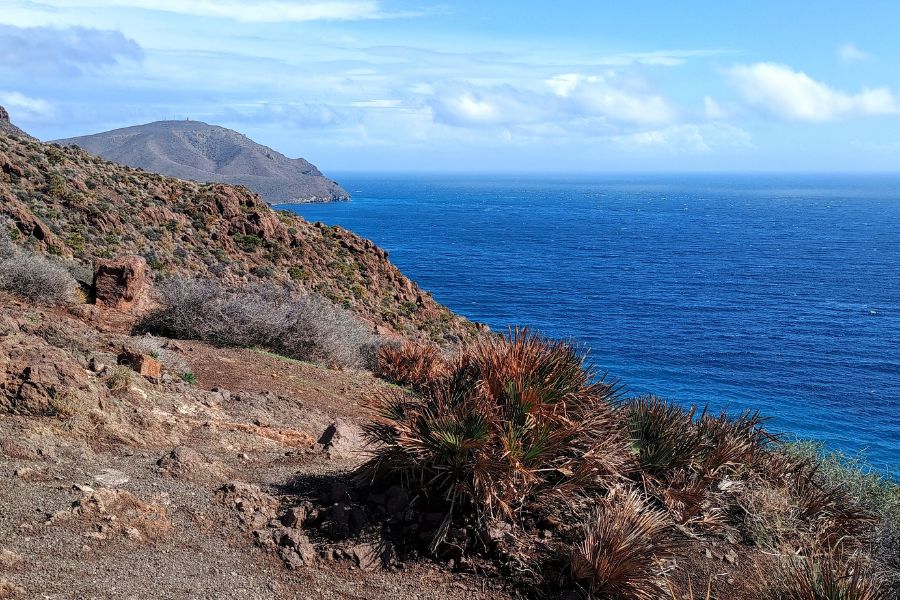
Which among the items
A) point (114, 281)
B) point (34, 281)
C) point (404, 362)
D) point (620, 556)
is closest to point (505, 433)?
point (620, 556)

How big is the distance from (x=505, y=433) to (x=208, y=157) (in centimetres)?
18737

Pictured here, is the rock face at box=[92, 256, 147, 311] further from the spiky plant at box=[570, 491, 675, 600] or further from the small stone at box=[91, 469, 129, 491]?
the spiky plant at box=[570, 491, 675, 600]

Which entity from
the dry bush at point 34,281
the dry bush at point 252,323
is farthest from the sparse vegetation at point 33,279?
the dry bush at point 252,323

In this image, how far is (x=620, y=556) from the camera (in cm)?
479

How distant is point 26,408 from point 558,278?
57.6m

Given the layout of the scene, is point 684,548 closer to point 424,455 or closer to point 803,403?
point 424,455

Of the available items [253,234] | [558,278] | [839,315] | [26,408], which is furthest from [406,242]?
[26,408]

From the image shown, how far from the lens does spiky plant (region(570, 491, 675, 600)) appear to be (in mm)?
4719

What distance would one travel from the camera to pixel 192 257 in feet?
81.6

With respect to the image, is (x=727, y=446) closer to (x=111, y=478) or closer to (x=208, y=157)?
(x=111, y=478)

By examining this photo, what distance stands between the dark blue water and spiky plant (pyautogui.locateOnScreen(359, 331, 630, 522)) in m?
3.52

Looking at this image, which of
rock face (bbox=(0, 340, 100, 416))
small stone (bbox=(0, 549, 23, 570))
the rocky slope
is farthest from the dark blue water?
the rocky slope

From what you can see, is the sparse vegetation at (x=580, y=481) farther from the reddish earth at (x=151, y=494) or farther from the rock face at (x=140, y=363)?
the rock face at (x=140, y=363)

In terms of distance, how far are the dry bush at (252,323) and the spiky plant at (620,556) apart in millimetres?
8871
